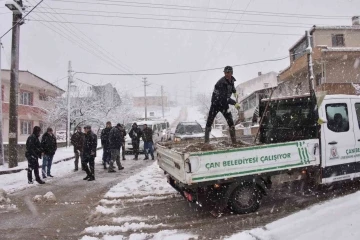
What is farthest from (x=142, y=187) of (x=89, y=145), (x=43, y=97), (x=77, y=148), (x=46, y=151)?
(x=43, y=97)

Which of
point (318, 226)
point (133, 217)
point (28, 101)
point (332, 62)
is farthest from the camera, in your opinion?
point (28, 101)

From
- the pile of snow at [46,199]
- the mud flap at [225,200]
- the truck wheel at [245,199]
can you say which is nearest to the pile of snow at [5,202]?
the pile of snow at [46,199]

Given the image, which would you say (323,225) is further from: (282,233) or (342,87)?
(342,87)

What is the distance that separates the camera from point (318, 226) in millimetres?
4355

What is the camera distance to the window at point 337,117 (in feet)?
20.5

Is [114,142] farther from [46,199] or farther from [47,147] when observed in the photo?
[46,199]

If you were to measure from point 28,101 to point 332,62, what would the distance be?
27.6 metres

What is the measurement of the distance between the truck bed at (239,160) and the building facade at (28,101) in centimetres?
2754

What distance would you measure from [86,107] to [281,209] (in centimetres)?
2969

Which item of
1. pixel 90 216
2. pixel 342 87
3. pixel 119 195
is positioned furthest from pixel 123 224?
pixel 342 87

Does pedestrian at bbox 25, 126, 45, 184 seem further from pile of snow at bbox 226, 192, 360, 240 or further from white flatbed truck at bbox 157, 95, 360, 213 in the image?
pile of snow at bbox 226, 192, 360, 240

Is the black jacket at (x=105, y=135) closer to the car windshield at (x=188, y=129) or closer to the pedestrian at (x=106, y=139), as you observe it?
the pedestrian at (x=106, y=139)

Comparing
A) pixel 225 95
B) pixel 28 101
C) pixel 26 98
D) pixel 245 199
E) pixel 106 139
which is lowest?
pixel 245 199

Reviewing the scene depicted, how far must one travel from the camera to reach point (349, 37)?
26375 millimetres
